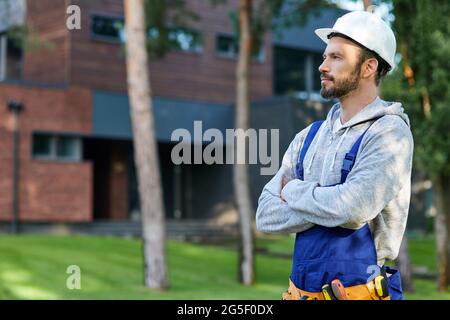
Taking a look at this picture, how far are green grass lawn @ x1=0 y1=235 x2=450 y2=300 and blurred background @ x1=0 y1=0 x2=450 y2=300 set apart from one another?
0.15 ft

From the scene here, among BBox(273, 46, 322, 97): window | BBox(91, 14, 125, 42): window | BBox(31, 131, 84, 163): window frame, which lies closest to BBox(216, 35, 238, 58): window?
BBox(273, 46, 322, 97): window

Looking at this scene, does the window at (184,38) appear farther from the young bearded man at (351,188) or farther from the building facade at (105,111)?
the young bearded man at (351,188)

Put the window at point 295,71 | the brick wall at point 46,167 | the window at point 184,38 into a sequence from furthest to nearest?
the window at point 295,71 → the brick wall at point 46,167 → the window at point 184,38

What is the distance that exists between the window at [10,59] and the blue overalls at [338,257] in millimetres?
26446

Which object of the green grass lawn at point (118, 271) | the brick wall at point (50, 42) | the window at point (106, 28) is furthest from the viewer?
the window at point (106, 28)

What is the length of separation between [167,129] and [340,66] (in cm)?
2651

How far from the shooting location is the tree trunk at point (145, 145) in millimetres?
14766

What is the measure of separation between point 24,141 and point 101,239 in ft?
17.2

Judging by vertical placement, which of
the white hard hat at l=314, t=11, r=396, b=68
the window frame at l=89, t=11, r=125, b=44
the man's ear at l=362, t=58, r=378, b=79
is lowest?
the man's ear at l=362, t=58, r=378, b=79

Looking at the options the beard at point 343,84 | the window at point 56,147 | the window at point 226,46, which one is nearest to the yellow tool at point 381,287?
the beard at point 343,84

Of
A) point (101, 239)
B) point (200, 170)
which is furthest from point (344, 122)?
point (200, 170)

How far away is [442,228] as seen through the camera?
16.4m

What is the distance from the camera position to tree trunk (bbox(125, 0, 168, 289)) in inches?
581

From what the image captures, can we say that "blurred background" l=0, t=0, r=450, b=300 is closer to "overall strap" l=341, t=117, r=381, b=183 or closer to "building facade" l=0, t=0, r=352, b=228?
"building facade" l=0, t=0, r=352, b=228
